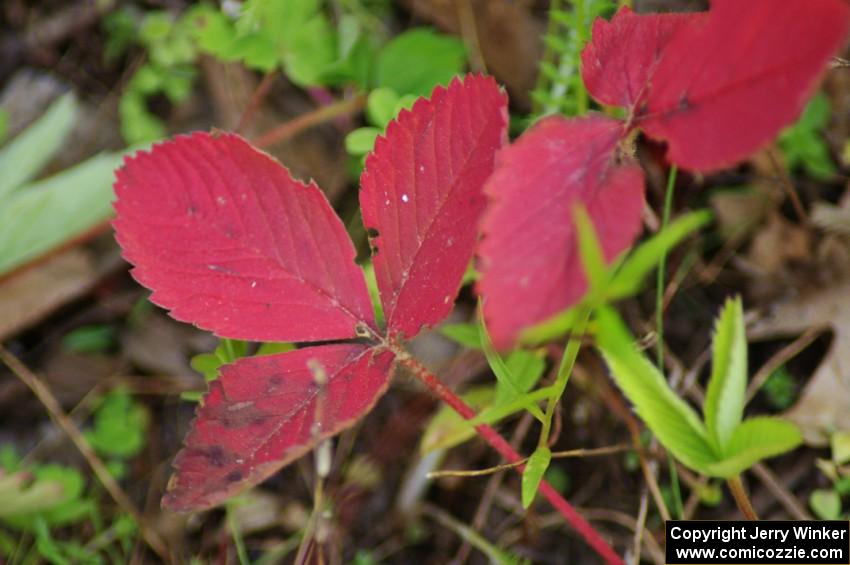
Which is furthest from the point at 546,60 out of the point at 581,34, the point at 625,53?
the point at 625,53

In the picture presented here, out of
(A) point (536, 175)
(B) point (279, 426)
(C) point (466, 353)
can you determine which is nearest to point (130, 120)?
(C) point (466, 353)

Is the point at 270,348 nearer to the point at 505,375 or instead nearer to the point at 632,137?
the point at 505,375

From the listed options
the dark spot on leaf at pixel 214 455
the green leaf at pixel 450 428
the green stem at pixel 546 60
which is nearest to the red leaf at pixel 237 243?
the dark spot on leaf at pixel 214 455

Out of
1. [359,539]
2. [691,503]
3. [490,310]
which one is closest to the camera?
[490,310]

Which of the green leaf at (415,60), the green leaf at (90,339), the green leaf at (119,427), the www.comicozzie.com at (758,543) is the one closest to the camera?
the www.comicozzie.com at (758,543)

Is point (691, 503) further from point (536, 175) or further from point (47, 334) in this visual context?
point (47, 334)

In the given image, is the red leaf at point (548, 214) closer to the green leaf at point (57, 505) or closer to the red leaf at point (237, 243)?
the red leaf at point (237, 243)

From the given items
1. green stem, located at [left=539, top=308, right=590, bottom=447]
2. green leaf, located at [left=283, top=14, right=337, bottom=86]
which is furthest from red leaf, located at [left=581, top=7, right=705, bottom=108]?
green leaf, located at [left=283, top=14, right=337, bottom=86]
